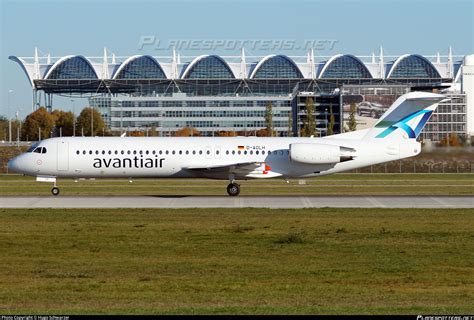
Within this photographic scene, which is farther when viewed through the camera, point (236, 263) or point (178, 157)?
point (178, 157)

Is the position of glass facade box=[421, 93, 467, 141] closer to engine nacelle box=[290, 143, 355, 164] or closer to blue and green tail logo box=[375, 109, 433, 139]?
blue and green tail logo box=[375, 109, 433, 139]

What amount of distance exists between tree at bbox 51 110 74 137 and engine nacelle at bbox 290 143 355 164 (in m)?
111

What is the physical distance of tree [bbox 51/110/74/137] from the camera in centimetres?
15709

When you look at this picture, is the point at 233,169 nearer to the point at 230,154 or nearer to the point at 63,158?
the point at 230,154

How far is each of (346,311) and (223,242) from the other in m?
11.7

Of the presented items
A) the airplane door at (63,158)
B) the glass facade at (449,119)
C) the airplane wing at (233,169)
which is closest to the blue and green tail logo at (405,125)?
the airplane wing at (233,169)

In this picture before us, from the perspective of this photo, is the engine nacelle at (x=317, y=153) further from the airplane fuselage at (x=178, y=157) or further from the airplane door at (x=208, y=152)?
the airplane door at (x=208, y=152)

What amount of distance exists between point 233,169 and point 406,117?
990 cm

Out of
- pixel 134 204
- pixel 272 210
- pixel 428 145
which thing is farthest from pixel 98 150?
pixel 428 145

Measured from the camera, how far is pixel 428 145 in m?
60.5

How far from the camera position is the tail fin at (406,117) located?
50500 mm

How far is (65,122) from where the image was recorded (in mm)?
161375

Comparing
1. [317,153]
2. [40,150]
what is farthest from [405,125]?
[40,150]

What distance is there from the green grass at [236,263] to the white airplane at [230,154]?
467 inches
